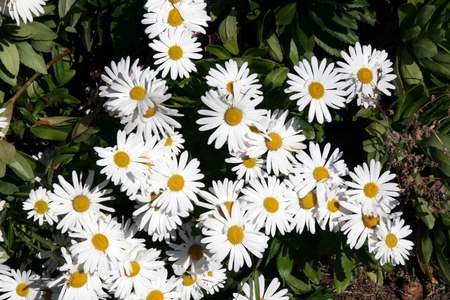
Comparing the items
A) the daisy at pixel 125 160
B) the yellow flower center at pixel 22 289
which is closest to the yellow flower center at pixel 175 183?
the daisy at pixel 125 160

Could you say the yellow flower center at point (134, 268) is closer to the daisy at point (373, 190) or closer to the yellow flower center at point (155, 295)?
the yellow flower center at point (155, 295)

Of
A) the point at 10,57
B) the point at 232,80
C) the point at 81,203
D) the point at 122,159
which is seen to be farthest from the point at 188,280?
the point at 10,57

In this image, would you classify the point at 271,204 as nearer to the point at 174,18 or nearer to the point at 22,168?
the point at 174,18

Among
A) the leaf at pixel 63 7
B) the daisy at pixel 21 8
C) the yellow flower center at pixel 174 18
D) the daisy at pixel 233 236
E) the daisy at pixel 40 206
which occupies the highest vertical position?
the leaf at pixel 63 7

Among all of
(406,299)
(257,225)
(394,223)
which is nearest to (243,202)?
(257,225)

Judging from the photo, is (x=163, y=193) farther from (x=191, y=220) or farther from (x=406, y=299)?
(x=406, y=299)
